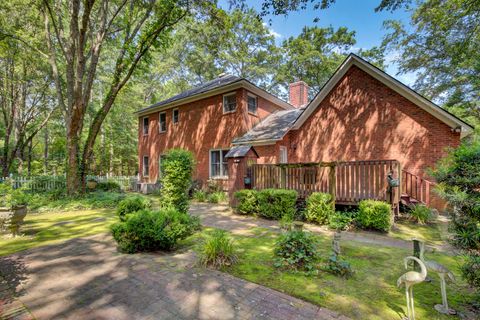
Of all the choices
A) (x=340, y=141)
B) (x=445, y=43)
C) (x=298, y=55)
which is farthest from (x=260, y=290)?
(x=298, y=55)

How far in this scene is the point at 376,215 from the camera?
21.3ft

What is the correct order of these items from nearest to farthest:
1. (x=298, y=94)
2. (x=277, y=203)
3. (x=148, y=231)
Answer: (x=148, y=231) < (x=277, y=203) < (x=298, y=94)

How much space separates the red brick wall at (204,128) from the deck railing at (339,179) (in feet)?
17.7

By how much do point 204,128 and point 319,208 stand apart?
33.0ft

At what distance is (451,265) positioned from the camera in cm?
436

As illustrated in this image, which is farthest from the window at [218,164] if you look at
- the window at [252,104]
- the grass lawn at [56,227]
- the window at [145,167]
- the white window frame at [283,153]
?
the window at [145,167]

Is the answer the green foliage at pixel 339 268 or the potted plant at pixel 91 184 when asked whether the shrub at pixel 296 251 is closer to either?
the green foliage at pixel 339 268

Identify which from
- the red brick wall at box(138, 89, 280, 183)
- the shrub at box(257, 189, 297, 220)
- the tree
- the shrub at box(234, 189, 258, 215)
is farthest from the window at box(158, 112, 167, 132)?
the tree

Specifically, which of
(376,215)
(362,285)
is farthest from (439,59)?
(362,285)

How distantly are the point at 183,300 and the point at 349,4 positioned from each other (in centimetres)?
1184

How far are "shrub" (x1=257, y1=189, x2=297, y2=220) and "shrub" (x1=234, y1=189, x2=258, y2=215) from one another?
0.43 m

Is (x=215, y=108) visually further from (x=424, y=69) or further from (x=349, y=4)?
(x=424, y=69)

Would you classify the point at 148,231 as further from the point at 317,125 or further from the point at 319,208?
the point at 317,125

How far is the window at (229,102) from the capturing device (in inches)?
559
